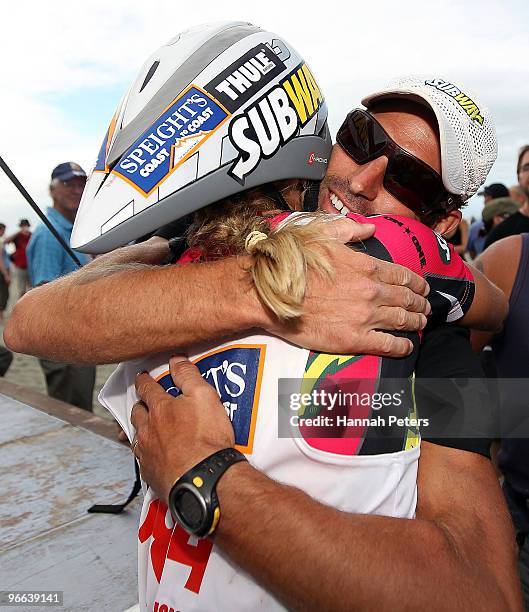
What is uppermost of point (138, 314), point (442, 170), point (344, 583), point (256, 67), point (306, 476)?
point (256, 67)

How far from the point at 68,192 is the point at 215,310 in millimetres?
4804

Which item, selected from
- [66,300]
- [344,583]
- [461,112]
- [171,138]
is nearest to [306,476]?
[344,583]

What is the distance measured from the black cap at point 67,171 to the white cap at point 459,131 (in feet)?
14.3

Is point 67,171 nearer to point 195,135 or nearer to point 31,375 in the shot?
point 31,375

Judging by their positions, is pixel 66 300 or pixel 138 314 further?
pixel 66 300

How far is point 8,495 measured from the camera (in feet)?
10.6

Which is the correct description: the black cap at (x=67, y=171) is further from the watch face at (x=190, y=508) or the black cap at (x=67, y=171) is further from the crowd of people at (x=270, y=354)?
the watch face at (x=190, y=508)

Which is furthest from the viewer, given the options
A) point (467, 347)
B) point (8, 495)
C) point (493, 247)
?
point (8, 495)

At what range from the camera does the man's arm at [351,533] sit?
3.35ft

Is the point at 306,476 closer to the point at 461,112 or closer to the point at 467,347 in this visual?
the point at 467,347

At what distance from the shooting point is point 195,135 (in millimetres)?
1373

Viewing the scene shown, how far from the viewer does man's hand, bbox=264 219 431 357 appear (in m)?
1.18

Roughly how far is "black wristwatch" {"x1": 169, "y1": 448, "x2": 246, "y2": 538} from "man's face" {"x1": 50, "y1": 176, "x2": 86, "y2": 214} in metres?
4.87

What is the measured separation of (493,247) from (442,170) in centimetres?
84
